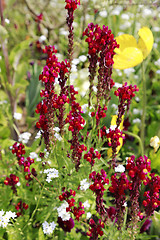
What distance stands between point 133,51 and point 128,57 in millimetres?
52

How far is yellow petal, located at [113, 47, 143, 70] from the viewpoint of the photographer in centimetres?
145

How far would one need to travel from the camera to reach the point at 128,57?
1.45 meters

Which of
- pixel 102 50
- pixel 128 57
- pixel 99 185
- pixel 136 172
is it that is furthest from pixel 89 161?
pixel 128 57

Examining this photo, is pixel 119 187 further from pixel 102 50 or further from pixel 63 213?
pixel 102 50

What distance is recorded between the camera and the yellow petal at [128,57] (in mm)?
1449

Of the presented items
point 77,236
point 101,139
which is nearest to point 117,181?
point 101,139

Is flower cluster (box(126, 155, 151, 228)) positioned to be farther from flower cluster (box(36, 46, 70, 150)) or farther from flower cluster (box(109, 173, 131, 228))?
flower cluster (box(36, 46, 70, 150))

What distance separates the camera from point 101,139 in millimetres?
1422

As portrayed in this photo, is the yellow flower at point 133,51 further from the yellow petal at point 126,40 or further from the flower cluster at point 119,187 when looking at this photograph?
the flower cluster at point 119,187

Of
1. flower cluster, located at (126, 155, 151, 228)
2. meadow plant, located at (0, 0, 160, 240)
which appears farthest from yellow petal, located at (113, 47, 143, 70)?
flower cluster, located at (126, 155, 151, 228)

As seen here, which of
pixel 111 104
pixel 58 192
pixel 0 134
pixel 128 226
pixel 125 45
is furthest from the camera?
pixel 0 134

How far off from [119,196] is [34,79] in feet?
5.86

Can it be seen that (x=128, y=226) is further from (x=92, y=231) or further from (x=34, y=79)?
(x=34, y=79)

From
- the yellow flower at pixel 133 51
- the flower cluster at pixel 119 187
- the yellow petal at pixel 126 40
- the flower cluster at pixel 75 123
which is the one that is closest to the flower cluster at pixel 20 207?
the flower cluster at pixel 75 123
